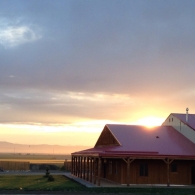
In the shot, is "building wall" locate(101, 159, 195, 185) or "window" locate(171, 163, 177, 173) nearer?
"building wall" locate(101, 159, 195, 185)

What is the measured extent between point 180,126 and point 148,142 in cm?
527

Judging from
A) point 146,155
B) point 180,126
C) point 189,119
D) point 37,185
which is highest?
point 189,119

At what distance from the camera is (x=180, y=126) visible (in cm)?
4128

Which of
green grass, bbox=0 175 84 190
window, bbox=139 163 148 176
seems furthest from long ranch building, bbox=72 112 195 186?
green grass, bbox=0 175 84 190

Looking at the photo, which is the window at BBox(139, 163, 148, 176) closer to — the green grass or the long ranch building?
the long ranch building

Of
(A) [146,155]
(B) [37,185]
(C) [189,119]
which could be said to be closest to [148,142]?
(A) [146,155]

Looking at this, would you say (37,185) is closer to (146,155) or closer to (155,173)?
(146,155)

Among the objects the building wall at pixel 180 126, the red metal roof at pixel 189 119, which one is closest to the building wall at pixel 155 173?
the building wall at pixel 180 126

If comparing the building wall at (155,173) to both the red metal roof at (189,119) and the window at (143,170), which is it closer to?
the window at (143,170)

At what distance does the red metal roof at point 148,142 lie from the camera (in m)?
34.2

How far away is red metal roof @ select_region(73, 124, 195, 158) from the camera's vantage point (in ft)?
112

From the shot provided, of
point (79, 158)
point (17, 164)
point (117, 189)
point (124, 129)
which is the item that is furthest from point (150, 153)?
point (17, 164)

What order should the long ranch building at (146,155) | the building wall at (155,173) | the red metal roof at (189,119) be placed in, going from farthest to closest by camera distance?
the red metal roof at (189,119), the building wall at (155,173), the long ranch building at (146,155)

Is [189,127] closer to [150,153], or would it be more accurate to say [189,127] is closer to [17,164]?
[150,153]
